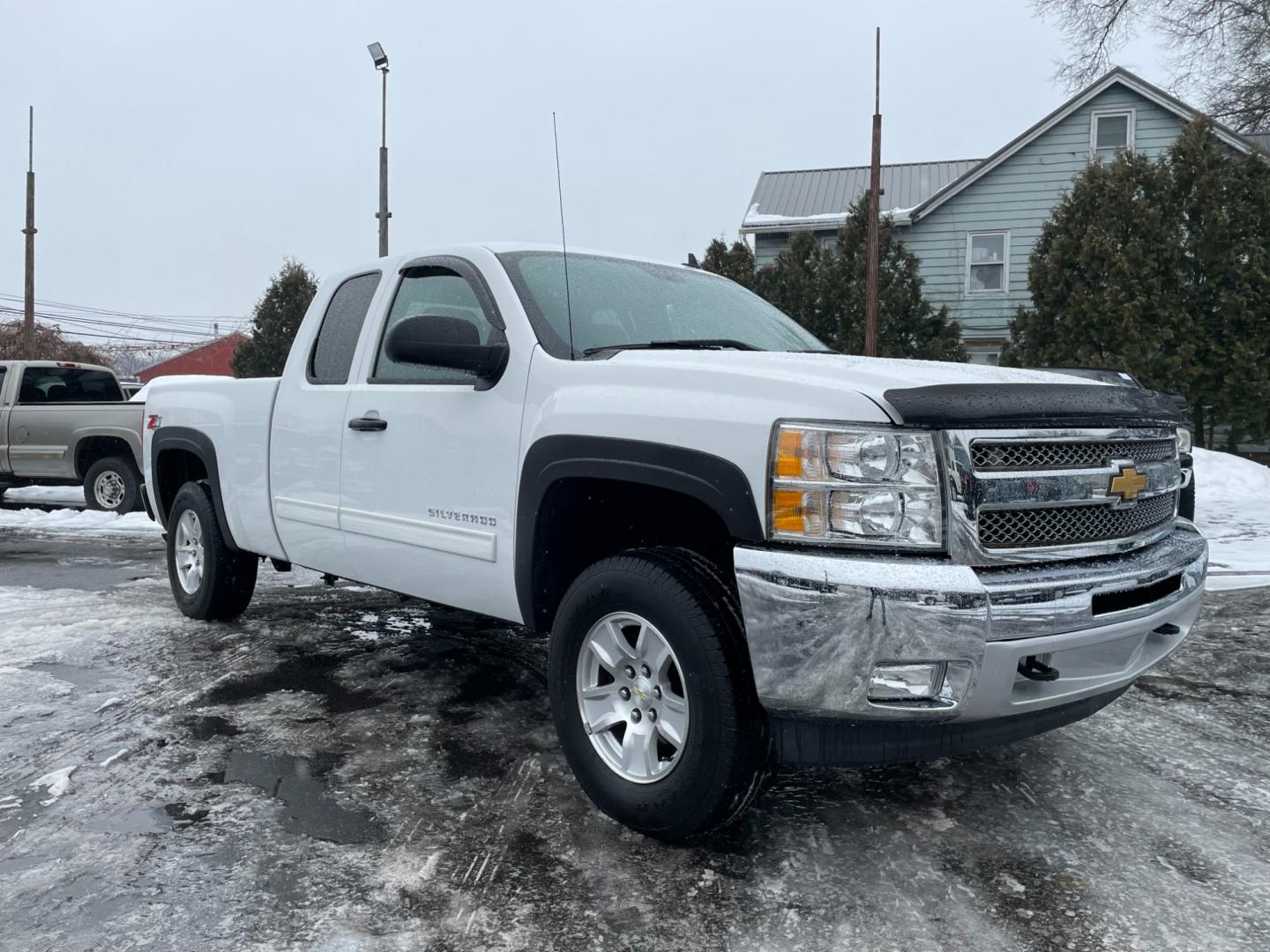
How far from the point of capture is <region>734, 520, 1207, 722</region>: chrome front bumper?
2615mm

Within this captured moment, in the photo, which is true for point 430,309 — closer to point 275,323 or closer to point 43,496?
point 43,496

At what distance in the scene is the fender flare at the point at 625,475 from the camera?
9.39ft

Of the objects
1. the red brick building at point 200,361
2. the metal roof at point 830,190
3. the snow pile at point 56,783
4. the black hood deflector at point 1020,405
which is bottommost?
the snow pile at point 56,783

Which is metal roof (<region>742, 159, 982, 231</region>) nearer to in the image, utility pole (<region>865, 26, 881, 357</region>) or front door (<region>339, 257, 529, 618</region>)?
utility pole (<region>865, 26, 881, 357</region>)

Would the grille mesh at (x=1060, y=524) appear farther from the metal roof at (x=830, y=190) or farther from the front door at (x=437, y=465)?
the metal roof at (x=830, y=190)

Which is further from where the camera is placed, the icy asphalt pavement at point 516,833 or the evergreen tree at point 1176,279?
the evergreen tree at point 1176,279

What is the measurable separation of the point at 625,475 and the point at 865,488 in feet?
2.48

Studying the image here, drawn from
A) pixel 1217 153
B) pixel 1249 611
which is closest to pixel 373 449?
pixel 1249 611

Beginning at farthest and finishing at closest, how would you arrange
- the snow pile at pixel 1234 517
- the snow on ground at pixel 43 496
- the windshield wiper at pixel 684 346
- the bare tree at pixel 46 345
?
the bare tree at pixel 46 345
the snow on ground at pixel 43 496
the snow pile at pixel 1234 517
the windshield wiper at pixel 684 346

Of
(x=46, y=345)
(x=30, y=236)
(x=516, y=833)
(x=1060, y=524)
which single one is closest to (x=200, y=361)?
(x=46, y=345)

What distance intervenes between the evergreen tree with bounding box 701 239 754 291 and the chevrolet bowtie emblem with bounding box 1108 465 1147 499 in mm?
18514

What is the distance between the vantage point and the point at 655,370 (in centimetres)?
320

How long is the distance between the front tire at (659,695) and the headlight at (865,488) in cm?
41

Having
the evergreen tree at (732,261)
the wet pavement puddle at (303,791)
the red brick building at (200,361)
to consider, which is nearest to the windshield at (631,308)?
the wet pavement puddle at (303,791)
